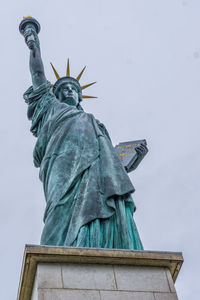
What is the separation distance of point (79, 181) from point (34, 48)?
3799 millimetres

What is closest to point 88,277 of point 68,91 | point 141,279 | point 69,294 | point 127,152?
point 69,294

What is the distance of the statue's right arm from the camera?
33.2ft

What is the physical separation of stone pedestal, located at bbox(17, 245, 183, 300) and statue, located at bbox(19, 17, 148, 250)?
67 cm

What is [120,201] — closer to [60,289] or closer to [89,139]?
[89,139]

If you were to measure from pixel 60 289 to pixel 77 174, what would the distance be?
2216 mm

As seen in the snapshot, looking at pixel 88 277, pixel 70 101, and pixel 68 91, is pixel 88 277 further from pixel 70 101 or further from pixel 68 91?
pixel 68 91

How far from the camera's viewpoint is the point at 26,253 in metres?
5.60

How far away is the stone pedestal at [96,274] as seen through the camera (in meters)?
5.49

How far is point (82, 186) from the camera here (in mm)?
7285

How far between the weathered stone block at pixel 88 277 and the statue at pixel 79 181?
0.70 meters

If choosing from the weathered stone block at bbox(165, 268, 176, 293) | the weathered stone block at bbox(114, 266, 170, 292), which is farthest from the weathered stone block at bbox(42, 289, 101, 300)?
the weathered stone block at bbox(165, 268, 176, 293)

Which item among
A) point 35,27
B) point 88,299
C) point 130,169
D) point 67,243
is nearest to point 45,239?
point 67,243

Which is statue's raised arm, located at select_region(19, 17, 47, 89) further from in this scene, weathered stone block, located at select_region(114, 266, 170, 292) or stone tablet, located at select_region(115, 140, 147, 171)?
weathered stone block, located at select_region(114, 266, 170, 292)

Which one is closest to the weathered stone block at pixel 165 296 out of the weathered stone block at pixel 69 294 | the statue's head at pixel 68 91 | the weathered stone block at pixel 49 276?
the weathered stone block at pixel 69 294
